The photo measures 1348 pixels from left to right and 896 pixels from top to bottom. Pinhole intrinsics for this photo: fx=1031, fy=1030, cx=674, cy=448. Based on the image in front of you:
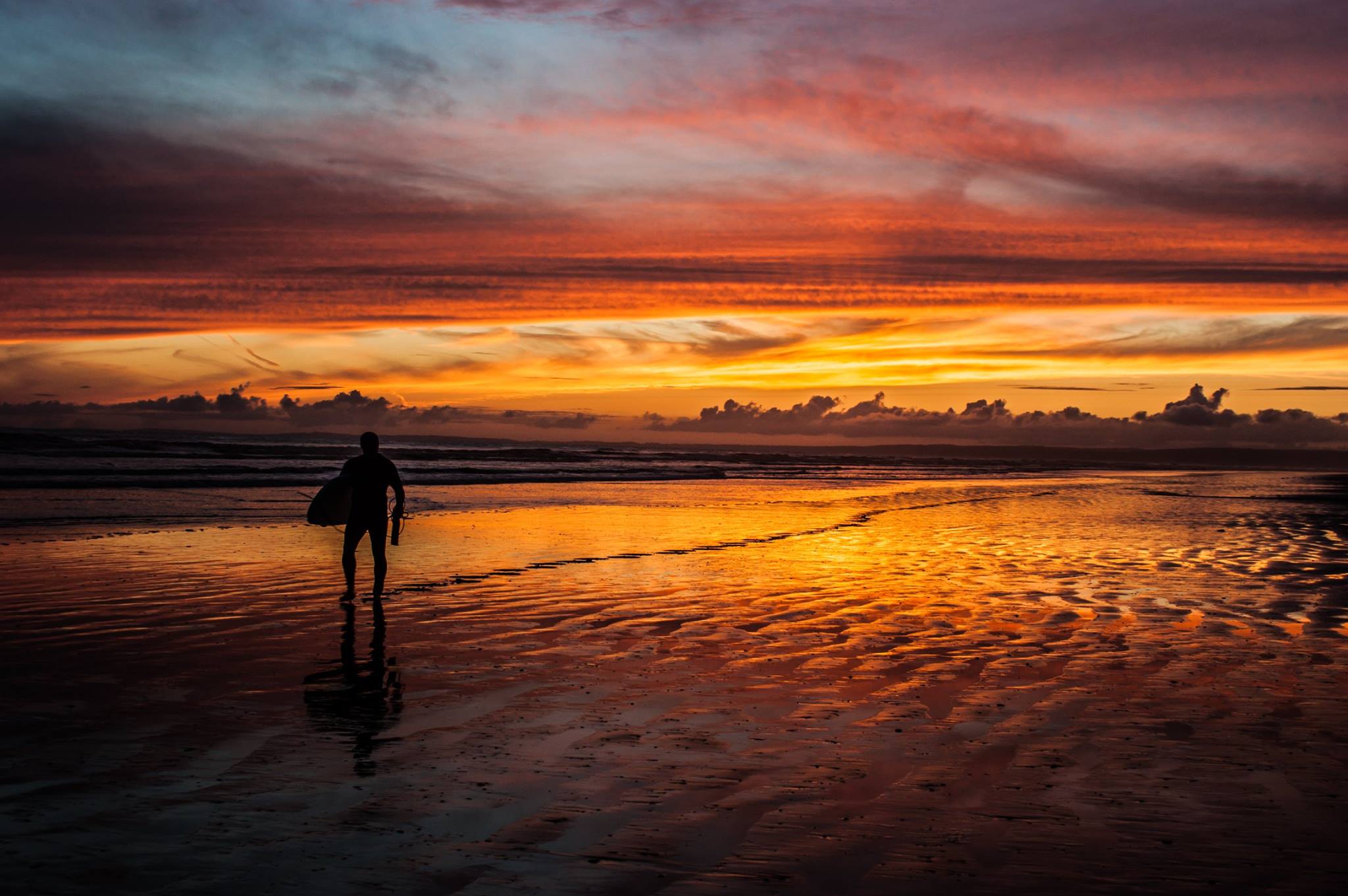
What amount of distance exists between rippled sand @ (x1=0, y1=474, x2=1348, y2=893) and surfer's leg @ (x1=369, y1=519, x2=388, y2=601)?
307 millimetres

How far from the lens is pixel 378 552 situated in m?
13.7

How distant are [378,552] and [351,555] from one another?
0.35m

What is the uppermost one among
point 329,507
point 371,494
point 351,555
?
point 371,494

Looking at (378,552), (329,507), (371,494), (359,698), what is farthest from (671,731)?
(329,507)

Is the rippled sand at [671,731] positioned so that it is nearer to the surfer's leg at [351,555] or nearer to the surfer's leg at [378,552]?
the surfer's leg at [378,552]

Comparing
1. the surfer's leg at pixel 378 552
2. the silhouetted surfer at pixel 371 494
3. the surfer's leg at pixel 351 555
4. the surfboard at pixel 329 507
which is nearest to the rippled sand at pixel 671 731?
the surfer's leg at pixel 378 552

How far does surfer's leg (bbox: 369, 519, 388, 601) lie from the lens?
519 inches

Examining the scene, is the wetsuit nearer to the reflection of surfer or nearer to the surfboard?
the surfboard

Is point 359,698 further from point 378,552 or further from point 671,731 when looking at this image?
point 378,552

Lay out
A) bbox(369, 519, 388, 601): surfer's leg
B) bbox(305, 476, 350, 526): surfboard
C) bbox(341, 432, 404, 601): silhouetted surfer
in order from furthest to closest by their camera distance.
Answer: bbox(305, 476, 350, 526): surfboard
bbox(341, 432, 404, 601): silhouetted surfer
bbox(369, 519, 388, 601): surfer's leg

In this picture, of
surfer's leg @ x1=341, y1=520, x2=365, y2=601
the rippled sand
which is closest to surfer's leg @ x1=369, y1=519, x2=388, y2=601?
surfer's leg @ x1=341, y1=520, x2=365, y2=601

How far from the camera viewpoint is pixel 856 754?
255 inches

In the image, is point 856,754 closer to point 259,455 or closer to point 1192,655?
point 1192,655

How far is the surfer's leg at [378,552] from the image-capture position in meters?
13.2
